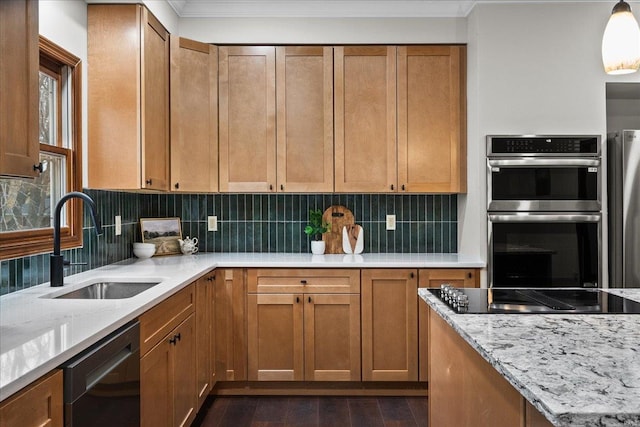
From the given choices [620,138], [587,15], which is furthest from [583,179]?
[587,15]

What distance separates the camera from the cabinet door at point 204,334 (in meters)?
2.93

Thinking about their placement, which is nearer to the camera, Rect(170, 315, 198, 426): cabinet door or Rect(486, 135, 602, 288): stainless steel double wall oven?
Rect(170, 315, 198, 426): cabinet door

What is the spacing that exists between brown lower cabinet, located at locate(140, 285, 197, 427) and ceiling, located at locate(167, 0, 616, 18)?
194cm

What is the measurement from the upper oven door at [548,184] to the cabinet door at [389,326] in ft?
2.63

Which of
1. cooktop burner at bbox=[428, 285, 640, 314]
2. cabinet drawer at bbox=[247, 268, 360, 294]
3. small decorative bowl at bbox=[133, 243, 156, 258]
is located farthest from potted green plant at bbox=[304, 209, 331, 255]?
cooktop burner at bbox=[428, 285, 640, 314]

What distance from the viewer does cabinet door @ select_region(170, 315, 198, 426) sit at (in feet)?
8.06

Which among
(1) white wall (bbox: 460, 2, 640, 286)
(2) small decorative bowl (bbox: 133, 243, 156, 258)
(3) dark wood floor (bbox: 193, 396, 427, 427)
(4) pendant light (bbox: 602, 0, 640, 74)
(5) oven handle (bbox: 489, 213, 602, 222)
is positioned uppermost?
(1) white wall (bbox: 460, 2, 640, 286)

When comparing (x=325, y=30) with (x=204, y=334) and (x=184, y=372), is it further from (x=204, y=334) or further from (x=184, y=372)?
(x=184, y=372)

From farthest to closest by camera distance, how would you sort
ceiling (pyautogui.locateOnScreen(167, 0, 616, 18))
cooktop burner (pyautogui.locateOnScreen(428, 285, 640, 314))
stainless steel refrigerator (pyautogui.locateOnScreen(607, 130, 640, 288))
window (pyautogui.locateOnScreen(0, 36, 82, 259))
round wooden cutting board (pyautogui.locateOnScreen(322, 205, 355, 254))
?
round wooden cutting board (pyautogui.locateOnScreen(322, 205, 355, 254)), ceiling (pyautogui.locateOnScreen(167, 0, 616, 18)), stainless steel refrigerator (pyautogui.locateOnScreen(607, 130, 640, 288)), window (pyautogui.locateOnScreen(0, 36, 82, 259)), cooktop burner (pyautogui.locateOnScreen(428, 285, 640, 314))

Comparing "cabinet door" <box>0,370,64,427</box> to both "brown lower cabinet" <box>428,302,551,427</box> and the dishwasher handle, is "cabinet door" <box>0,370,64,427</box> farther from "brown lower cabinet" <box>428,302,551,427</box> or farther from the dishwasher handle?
"brown lower cabinet" <box>428,302,551,427</box>

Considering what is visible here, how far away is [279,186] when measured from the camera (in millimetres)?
3621

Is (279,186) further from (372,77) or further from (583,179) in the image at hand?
(583,179)

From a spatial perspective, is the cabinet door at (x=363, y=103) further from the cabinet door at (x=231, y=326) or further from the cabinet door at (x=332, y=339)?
the cabinet door at (x=231, y=326)

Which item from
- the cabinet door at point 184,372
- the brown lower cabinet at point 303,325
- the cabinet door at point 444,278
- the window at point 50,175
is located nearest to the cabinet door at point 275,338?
the brown lower cabinet at point 303,325
